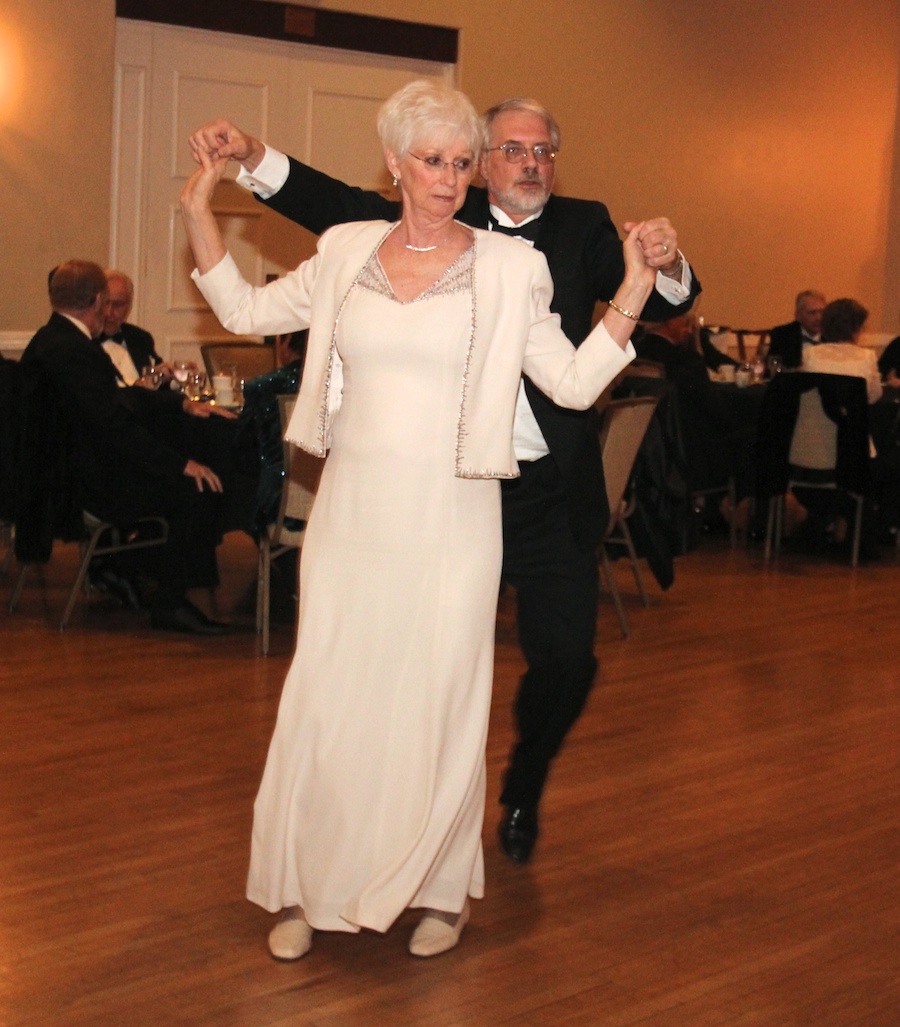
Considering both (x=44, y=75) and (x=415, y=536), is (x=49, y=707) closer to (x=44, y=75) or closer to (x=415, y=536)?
(x=415, y=536)

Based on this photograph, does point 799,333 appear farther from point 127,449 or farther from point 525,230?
point 525,230

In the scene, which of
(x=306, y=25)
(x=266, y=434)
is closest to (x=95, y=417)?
(x=266, y=434)

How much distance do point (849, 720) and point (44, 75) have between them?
5.29 meters

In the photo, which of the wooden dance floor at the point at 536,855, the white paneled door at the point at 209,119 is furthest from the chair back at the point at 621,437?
the white paneled door at the point at 209,119

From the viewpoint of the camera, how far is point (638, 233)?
2.50 metres

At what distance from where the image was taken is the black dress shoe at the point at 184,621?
5355 mm

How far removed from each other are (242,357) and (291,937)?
16.5 feet

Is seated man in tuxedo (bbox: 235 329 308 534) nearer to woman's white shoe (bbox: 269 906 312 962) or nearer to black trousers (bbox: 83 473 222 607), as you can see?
black trousers (bbox: 83 473 222 607)

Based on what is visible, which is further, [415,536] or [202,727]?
[202,727]

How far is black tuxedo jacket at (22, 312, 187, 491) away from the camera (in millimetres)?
5078

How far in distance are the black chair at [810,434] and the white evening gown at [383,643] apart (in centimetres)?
463

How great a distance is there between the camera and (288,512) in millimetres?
5090

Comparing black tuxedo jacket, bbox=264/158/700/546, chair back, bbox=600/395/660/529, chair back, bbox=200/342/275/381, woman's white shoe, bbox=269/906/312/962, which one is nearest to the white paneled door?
chair back, bbox=200/342/275/381

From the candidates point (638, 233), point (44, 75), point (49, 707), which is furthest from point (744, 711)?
point (44, 75)
